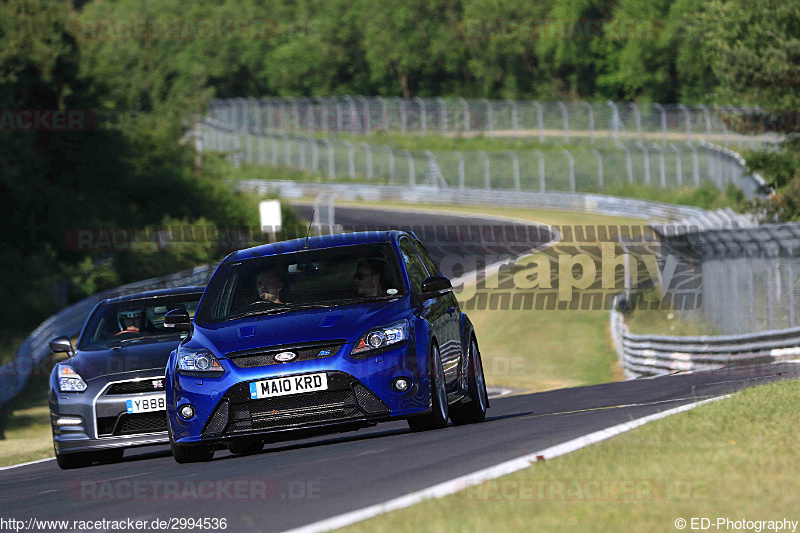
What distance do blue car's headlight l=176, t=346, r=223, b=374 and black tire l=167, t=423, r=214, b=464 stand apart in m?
0.58

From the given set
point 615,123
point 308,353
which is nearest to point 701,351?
point 308,353

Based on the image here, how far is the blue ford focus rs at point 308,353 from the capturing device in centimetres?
939

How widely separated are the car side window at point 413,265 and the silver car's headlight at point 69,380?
335cm

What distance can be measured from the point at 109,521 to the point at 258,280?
3642 millimetres

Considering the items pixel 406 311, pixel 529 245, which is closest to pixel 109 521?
pixel 406 311

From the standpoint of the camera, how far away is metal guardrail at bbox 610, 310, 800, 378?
21.3m

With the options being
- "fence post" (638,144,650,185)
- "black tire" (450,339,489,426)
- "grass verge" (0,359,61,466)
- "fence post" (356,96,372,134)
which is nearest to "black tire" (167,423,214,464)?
"black tire" (450,339,489,426)

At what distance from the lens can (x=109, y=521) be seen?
7.11 m

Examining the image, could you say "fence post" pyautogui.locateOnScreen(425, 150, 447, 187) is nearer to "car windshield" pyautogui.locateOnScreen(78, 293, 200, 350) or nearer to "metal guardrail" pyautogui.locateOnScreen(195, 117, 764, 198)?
"metal guardrail" pyautogui.locateOnScreen(195, 117, 764, 198)

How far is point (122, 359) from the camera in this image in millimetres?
12195

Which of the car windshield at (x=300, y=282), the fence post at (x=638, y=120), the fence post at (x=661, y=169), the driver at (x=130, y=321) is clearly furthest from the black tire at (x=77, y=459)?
the fence post at (x=638, y=120)

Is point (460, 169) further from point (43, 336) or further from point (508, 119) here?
point (43, 336)

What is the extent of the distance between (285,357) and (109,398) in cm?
316

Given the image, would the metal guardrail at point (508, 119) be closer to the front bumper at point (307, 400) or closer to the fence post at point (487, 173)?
the fence post at point (487, 173)
